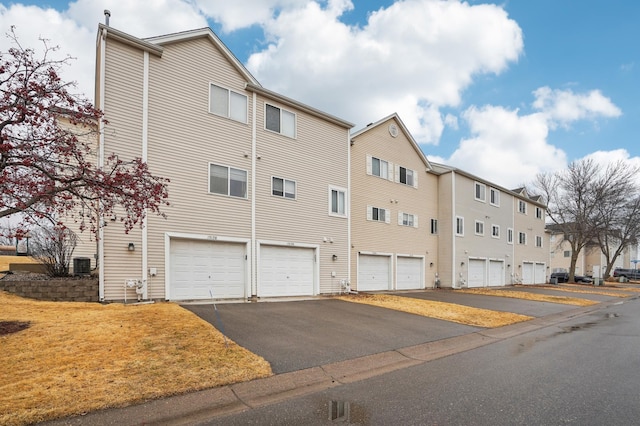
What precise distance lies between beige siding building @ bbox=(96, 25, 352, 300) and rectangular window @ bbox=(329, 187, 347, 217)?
0.31 feet

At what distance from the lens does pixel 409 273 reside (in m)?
23.0

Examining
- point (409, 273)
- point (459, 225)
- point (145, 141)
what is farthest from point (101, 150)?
point (459, 225)

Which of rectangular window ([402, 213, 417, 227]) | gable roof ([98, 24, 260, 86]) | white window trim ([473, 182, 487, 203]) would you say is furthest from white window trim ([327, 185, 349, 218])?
white window trim ([473, 182, 487, 203])

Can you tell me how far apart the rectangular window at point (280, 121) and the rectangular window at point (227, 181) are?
8.54 ft

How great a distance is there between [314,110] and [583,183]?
113 feet

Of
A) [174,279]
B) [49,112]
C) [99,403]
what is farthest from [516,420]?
[174,279]

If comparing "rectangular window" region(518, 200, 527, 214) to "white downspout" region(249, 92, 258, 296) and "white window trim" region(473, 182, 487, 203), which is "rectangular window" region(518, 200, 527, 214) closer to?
"white window trim" region(473, 182, 487, 203)

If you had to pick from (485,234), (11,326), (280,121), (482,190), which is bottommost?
(11,326)

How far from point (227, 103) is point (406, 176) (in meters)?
13.1

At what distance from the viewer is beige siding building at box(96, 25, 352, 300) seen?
11773 millimetres

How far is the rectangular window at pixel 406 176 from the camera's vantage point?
23089 mm

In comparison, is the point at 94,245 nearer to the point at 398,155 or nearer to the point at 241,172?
the point at 241,172

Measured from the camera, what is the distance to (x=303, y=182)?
54.0 feet

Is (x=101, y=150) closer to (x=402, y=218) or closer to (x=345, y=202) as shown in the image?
(x=345, y=202)
